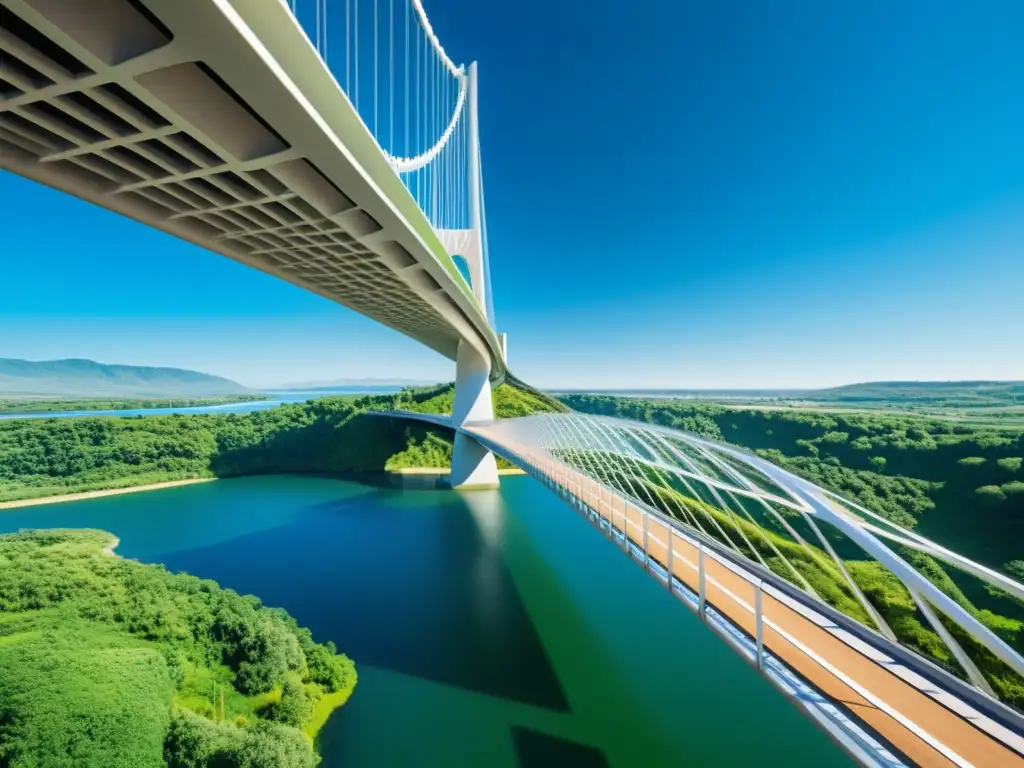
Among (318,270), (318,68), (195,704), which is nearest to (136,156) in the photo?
(318,68)

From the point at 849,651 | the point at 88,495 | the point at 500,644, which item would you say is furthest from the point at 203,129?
the point at 88,495

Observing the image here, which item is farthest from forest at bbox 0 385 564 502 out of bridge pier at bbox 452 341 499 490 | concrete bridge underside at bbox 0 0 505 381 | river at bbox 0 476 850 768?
concrete bridge underside at bbox 0 0 505 381

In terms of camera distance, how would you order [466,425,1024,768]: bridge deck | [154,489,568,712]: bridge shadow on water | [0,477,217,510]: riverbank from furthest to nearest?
Result: [0,477,217,510]: riverbank < [154,489,568,712]: bridge shadow on water < [466,425,1024,768]: bridge deck

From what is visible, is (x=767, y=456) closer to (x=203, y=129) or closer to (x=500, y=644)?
(x=500, y=644)

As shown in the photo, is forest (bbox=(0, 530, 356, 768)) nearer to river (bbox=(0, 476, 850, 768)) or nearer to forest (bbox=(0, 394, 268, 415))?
river (bbox=(0, 476, 850, 768))

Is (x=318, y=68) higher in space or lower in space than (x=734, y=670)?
higher

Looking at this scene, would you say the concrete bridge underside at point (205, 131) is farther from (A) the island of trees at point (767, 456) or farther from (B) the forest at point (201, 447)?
(B) the forest at point (201, 447)

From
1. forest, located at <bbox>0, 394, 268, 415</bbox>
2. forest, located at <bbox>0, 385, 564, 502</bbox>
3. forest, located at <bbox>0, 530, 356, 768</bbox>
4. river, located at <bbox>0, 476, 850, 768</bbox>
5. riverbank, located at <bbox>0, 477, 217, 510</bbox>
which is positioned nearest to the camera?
forest, located at <bbox>0, 530, 356, 768</bbox>

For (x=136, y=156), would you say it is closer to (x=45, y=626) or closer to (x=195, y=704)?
(x=45, y=626)
